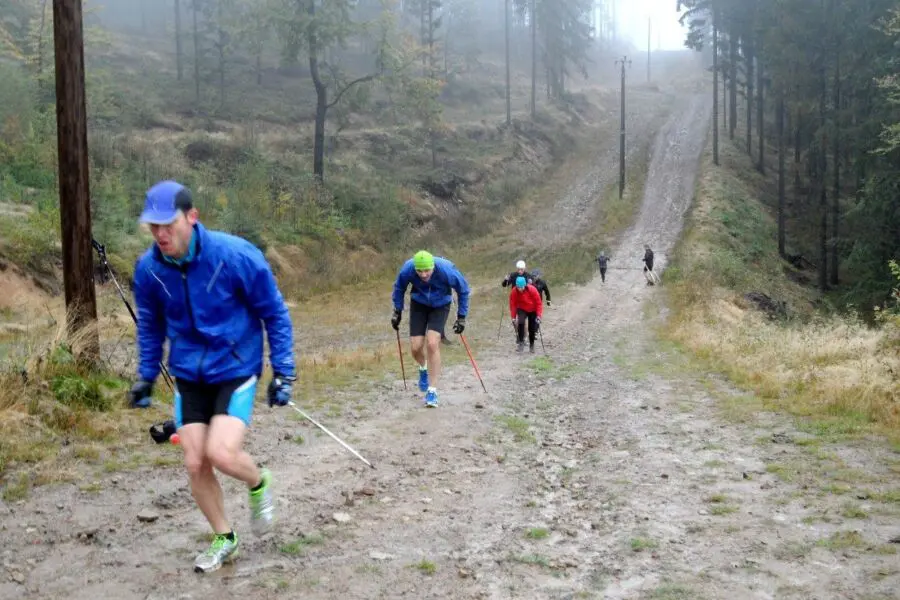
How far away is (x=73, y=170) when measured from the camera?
853 cm

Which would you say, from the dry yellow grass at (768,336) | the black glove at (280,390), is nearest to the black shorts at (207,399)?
the black glove at (280,390)

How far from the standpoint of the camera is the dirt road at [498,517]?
4301 mm

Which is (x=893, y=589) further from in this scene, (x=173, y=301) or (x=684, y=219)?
(x=684, y=219)

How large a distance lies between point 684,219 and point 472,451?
37.6 meters

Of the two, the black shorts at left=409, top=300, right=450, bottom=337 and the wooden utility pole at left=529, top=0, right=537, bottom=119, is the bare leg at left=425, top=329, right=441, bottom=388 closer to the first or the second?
the black shorts at left=409, top=300, right=450, bottom=337

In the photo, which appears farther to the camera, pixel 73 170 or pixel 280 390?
pixel 73 170

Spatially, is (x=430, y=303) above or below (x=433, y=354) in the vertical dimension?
above

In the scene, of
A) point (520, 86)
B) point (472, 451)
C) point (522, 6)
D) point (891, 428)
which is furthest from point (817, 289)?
point (520, 86)

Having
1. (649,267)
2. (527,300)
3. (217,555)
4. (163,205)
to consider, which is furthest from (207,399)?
(649,267)

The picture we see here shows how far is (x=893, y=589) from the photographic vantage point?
4074 mm

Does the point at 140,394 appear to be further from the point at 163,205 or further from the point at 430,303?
the point at 430,303

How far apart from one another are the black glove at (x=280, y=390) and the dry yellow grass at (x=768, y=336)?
632 centimetres

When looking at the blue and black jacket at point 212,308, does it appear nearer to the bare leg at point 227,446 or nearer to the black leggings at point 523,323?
the bare leg at point 227,446

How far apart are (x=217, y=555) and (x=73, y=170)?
593cm
